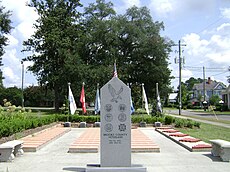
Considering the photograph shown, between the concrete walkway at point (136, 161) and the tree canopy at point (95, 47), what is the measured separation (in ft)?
91.6

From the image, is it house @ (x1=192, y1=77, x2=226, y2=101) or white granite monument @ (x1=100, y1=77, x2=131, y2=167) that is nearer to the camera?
white granite monument @ (x1=100, y1=77, x2=131, y2=167)

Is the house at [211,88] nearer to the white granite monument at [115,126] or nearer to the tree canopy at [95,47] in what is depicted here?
the tree canopy at [95,47]

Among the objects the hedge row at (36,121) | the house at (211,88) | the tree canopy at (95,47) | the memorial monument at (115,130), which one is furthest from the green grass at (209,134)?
the house at (211,88)

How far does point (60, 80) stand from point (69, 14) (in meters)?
11.0

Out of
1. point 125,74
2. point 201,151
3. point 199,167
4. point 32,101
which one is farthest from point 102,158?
point 32,101

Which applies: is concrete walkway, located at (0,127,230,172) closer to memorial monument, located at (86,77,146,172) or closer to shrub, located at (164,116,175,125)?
memorial monument, located at (86,77,146,172)

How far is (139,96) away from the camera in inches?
1494

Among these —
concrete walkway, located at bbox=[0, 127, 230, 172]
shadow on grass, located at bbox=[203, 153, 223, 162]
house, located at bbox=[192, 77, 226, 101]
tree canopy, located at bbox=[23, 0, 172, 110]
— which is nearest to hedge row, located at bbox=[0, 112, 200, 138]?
concrete walkway, located at bbox=[0, 127, 230, 172]

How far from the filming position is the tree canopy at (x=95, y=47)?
137 feet

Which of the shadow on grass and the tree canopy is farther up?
the tree canopy

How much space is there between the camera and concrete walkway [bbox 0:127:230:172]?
920cm

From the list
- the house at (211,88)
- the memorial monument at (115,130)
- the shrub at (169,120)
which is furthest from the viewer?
the house at (211,88)

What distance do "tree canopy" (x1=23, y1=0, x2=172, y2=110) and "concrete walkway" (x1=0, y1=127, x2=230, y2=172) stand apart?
27.9 meters

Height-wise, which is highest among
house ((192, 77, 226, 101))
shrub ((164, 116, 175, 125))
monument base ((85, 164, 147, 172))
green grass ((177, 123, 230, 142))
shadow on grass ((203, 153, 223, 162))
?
house ((192, 77, 226, 101))
